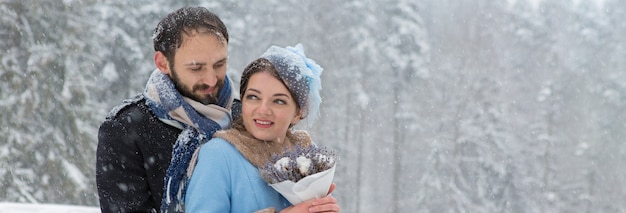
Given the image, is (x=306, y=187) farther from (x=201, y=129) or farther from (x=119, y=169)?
(x=119, y=169)

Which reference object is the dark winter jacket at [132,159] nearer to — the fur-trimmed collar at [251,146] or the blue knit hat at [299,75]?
the fur-trimmed collar at [251,146]

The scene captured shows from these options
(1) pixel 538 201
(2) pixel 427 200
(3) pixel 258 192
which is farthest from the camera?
(1) pixel 538 201

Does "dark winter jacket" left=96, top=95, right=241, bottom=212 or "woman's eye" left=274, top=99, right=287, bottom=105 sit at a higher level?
"woman's eye" left=274, top=99, right=287, bottom=105

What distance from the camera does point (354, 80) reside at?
85.8ft

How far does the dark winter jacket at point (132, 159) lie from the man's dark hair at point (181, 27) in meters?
0.25

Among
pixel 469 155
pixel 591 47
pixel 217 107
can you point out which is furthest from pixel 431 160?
pixel 217 107

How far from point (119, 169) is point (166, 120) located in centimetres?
25

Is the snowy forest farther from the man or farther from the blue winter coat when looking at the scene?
the blue winter coat

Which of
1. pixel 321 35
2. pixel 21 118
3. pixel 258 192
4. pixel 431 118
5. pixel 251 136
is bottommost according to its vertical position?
pixel 258 192

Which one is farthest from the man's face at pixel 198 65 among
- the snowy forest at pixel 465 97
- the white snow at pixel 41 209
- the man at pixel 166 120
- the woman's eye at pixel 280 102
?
the snowy forest at pixel 465 97

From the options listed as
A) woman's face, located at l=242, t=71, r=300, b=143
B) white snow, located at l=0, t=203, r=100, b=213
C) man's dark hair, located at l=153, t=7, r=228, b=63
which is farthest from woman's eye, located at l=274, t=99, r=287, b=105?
white snow, located at l=0, t=203, r=100, b=213

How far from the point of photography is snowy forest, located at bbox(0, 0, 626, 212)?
25172 millimetres

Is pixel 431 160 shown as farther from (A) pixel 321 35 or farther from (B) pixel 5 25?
(B) pixel 5 25

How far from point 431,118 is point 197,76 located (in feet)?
84.1
